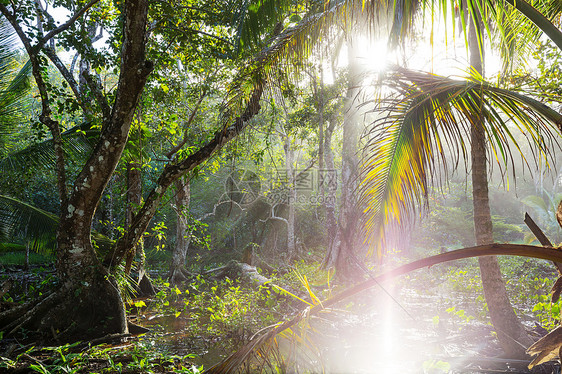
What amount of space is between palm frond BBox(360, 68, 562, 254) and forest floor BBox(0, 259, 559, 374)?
842 millimetres

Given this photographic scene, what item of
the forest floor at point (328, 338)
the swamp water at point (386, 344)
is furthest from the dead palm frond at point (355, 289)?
the swamp water at point (386, 344)

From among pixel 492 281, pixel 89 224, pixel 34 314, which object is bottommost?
pixel 34 314

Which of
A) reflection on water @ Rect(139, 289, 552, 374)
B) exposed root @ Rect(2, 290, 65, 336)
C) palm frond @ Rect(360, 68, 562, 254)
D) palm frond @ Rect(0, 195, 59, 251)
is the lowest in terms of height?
reflection on water @ Rect(139, 289, 552, 374)

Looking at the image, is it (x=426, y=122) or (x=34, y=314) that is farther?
(x=34, y=314)

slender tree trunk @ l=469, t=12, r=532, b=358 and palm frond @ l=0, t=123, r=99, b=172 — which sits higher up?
palm frond @ l=0, t=123, r=99, b=172

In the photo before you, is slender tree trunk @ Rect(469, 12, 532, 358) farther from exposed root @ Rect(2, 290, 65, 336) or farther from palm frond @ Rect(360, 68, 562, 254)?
exposed root @ Rect(2, 290, 65, 336)

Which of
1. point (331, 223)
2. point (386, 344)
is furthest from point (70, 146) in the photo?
point (331, 223)

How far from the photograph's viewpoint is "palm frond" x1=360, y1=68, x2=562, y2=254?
7.46ft

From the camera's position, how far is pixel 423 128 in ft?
7.89

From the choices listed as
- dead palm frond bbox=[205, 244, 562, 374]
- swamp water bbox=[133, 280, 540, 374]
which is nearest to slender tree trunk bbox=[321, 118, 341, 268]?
swamp water bbox=[133, 280, 540, 374]

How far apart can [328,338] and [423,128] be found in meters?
4.45

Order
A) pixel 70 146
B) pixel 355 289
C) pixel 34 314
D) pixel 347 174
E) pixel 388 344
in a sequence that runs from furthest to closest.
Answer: pixel 347 174, pixel 70 146, pixel 388 344, pixel 34 314, pixel 355 289

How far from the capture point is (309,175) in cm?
1823

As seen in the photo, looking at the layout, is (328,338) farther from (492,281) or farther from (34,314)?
(34,314)
